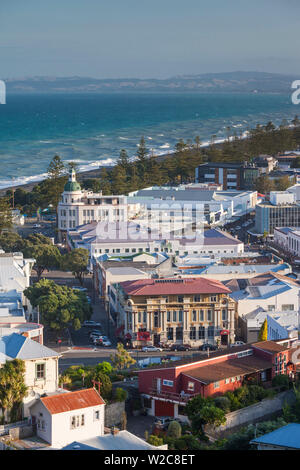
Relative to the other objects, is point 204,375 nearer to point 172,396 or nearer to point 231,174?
point 172,396

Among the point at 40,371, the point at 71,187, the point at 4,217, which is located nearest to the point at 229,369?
the point at 40,371

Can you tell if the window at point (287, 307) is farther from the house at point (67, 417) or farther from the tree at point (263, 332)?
the house at point (67, 417)

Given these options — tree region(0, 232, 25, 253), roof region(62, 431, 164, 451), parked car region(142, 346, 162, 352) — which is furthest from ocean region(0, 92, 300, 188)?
roof region(62, 431, 164, 451)

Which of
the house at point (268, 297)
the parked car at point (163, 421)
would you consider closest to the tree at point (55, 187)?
the house at point (268, 297)

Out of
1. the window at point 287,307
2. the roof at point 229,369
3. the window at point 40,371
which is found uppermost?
the window at point 40,371

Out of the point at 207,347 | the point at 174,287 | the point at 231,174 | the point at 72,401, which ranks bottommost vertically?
the point at 207,347

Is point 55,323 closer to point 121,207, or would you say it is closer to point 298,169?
point 121,207

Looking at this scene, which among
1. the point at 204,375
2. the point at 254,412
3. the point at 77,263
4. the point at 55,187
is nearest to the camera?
the point at 254,412
